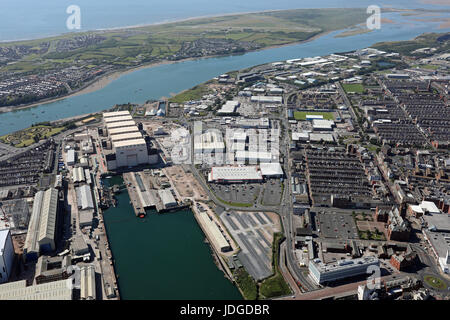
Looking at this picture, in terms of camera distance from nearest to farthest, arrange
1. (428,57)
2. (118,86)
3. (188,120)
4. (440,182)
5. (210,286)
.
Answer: (210,286) → (440,182) → (188,120) → (118,86) → (428,57)

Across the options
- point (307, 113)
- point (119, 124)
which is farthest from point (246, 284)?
point (307, 113)

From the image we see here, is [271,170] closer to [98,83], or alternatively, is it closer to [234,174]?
[234,174]

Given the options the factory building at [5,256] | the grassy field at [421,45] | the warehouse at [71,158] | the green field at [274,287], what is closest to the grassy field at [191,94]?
the warehouse at [71,158]

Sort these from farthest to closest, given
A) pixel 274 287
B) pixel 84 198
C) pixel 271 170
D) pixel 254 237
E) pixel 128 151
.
→ pixel 128 151
pixel 271 170
pixel 84 198
pixel 254 237
pixel 274 287

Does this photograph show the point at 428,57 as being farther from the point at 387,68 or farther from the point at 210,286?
the point at 210,286

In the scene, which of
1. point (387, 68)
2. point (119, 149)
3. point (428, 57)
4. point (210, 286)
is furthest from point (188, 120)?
point (428, 57)

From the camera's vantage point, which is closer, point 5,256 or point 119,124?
point 5,256

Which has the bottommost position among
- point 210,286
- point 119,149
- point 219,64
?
point 210,286

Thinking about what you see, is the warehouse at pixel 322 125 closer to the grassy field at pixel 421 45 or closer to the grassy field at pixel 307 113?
the grassy field at pixel 307 113
